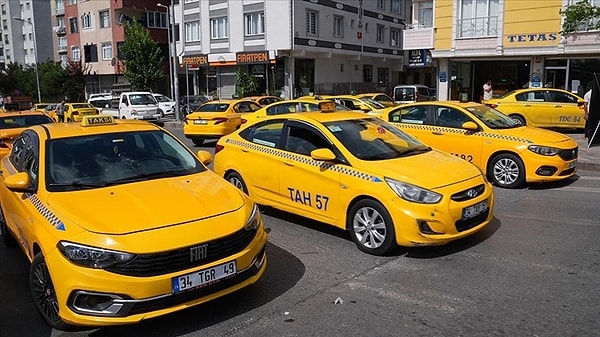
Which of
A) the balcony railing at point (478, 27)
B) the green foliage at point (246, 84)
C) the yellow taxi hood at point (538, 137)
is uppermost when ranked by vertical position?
the balcony railing at point (478, 27)

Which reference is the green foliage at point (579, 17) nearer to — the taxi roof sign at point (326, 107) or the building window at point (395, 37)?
the taxi roof sign at point (326, 107)

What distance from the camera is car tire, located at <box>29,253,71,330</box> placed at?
13.2ft

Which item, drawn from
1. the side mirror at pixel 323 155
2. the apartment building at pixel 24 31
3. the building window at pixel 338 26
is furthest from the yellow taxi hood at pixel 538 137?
the apartment building at pixel 24 31

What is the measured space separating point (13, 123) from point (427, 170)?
31.3 feet

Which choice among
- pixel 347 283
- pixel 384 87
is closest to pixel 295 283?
pixel 347 283

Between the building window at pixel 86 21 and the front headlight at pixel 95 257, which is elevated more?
the building window at pixel 86 21

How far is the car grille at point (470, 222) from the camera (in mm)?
5525

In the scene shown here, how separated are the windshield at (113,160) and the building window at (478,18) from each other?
20.9m

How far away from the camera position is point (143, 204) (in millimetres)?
4238

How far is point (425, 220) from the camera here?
17.5ft

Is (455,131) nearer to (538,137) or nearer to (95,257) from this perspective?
(538,137)

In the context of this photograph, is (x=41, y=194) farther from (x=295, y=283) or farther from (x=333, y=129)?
(x=333, y=129)

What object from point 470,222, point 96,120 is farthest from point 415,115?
point 96,120

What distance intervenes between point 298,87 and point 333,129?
31.3 metres
